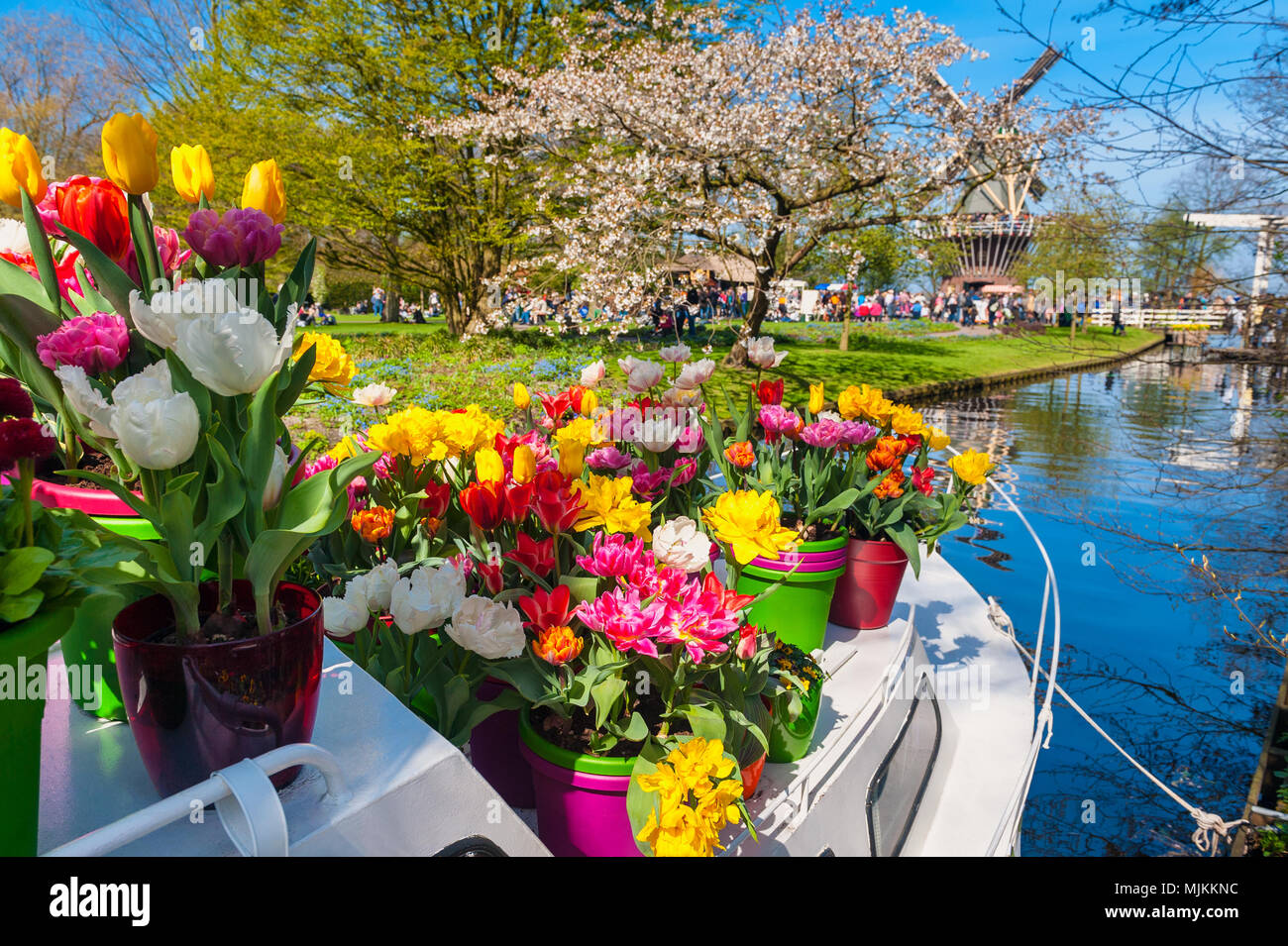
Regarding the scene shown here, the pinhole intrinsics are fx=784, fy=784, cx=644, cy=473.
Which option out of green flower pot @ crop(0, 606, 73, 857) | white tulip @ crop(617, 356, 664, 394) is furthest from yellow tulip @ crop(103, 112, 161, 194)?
white tulip @ crop(617, 356, 664, 394)

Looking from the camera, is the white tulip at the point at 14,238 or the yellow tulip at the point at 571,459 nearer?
the white tulip at the point at 14,238

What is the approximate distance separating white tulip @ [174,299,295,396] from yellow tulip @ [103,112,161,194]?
0.26 meters

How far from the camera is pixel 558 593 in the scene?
1.12 metres

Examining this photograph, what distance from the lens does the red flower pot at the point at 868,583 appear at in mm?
2252

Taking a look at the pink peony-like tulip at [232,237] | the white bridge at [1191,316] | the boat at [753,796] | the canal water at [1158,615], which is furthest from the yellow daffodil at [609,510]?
the white bridge at [1191,316]

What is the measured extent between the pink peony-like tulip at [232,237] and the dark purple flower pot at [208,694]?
0.41 m

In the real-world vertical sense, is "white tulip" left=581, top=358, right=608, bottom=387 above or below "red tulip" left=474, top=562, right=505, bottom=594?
above

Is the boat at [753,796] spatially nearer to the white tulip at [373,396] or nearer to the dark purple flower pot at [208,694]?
the dark purple flower pot at [208,694]

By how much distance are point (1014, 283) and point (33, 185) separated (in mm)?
47145

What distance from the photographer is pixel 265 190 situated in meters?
1.02

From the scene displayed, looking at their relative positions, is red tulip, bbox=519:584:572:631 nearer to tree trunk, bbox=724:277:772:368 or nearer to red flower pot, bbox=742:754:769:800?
red flower pot, bbox=742:754:769:800

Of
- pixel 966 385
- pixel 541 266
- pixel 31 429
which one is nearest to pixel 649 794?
pixel 31 429

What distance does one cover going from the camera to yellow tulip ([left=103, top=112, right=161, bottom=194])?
90 cm

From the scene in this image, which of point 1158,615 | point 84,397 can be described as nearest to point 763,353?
point 84,397
